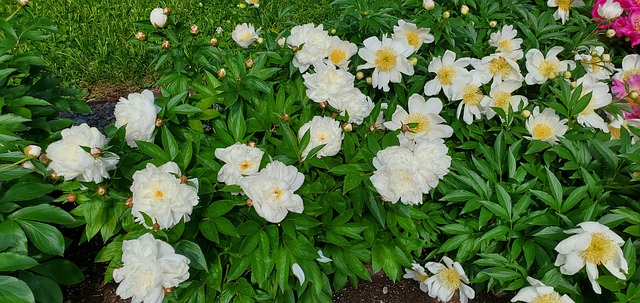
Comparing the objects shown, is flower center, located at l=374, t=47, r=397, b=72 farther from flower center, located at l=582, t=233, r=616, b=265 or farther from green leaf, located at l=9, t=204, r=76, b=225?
green leaf, located at l=9, t=204, r=76, b=225

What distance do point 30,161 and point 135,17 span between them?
2385mm

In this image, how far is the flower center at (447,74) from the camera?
1854mm

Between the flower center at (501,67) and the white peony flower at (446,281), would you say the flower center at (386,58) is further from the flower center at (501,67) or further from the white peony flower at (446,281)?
the white peony flower at (446,281)

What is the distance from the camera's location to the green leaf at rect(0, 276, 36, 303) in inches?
45.9

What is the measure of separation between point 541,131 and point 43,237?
168 cm

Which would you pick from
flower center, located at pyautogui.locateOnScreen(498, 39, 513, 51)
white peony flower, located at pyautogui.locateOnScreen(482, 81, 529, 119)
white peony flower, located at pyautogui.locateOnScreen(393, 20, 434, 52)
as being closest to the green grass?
white peony flower, located at pyautogui.locateOnScreen(393, 20, 434, 52)

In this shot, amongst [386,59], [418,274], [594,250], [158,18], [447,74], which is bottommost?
[418,274]

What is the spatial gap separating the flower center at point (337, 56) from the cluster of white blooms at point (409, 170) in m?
0.54

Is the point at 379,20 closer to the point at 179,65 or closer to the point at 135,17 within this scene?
the point at 179,65

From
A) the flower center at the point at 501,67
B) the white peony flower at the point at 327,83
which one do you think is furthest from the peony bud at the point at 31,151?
the flower center at the point at 501,67

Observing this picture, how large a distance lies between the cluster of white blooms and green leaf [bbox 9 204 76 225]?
0.85m

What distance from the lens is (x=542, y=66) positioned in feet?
6.46

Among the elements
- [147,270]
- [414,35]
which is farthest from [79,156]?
[414,35]

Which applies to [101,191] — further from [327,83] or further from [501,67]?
[501,67]
